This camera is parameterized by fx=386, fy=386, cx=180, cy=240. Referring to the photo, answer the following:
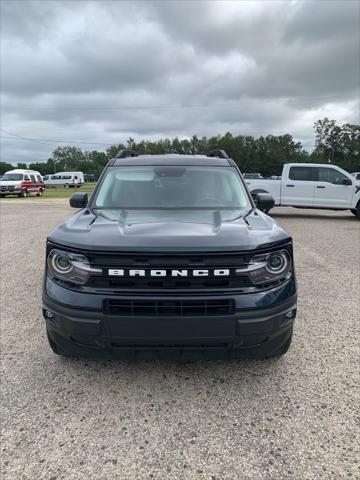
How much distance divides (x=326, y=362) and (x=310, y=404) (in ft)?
2.17

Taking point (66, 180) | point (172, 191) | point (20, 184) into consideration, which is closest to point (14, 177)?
point (20, 184)

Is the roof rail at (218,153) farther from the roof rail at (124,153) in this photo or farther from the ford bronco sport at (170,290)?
the ford bronco sport at (170,290)

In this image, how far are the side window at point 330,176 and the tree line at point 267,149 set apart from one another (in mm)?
64118

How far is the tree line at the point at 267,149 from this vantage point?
283 feet

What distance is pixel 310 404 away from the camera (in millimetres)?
2682

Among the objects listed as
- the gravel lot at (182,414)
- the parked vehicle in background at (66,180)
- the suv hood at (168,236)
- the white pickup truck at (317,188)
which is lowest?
the parked vehicle in background at (66,180)

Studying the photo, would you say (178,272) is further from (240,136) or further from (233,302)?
(240,136)

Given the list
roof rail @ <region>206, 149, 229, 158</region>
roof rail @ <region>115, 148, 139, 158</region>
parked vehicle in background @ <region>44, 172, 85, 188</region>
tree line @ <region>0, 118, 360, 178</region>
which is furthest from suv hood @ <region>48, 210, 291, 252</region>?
tree line @ <region>0, 118, 360, 178</region>

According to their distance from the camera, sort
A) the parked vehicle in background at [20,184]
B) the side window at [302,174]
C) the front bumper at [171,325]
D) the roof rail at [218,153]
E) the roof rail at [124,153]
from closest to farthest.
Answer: the front bumper at [171,325] < the roof rail at [124,153] < the roof rail at [218,153] < the side window at [302,174] < the parked vehicle in background at [20,184]

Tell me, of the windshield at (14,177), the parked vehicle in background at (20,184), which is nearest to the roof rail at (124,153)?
the parked vehicle in background at (20,184)

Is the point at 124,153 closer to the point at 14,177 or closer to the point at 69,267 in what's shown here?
the point at 69,267

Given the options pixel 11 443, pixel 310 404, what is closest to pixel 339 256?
pixel 310 404

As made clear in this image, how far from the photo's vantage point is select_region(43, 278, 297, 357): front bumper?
2414 mm

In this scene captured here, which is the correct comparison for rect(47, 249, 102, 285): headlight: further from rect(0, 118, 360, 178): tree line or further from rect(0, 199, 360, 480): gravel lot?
rect(0, 118, 360, 178): tree line
